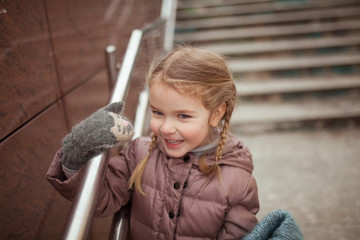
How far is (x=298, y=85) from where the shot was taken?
3.71 m

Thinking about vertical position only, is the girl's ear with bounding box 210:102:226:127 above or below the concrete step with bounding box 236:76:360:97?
below

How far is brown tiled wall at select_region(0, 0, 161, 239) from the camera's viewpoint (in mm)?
1106

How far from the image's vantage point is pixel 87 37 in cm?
191

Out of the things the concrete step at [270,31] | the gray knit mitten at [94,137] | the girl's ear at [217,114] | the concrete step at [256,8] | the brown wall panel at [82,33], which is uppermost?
the concrete step at [256,8]

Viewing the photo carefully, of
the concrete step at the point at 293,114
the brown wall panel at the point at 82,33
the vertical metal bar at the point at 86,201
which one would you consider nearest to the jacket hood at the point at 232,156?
the vertical metal bar at the point at 86,201

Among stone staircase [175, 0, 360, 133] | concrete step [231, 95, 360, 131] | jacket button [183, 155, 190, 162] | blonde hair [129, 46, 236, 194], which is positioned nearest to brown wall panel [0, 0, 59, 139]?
blonde hair [129, 46, 236, 194]

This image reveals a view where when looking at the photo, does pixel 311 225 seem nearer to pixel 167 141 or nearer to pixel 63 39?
pixel 167 141

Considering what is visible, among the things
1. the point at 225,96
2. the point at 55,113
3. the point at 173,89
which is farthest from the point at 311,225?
the point at 55,113

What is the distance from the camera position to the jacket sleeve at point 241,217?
1.20 metres

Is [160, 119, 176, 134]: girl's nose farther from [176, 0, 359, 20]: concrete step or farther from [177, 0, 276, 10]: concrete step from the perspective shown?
[177, 0, 276, 10]: concrete step

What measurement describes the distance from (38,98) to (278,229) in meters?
1.05

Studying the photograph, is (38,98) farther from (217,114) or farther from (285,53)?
(285,53)

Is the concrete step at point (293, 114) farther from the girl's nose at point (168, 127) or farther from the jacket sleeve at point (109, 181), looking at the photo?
the girl's nose at point (168, 127)

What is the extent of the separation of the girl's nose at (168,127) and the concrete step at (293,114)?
7.19ft
